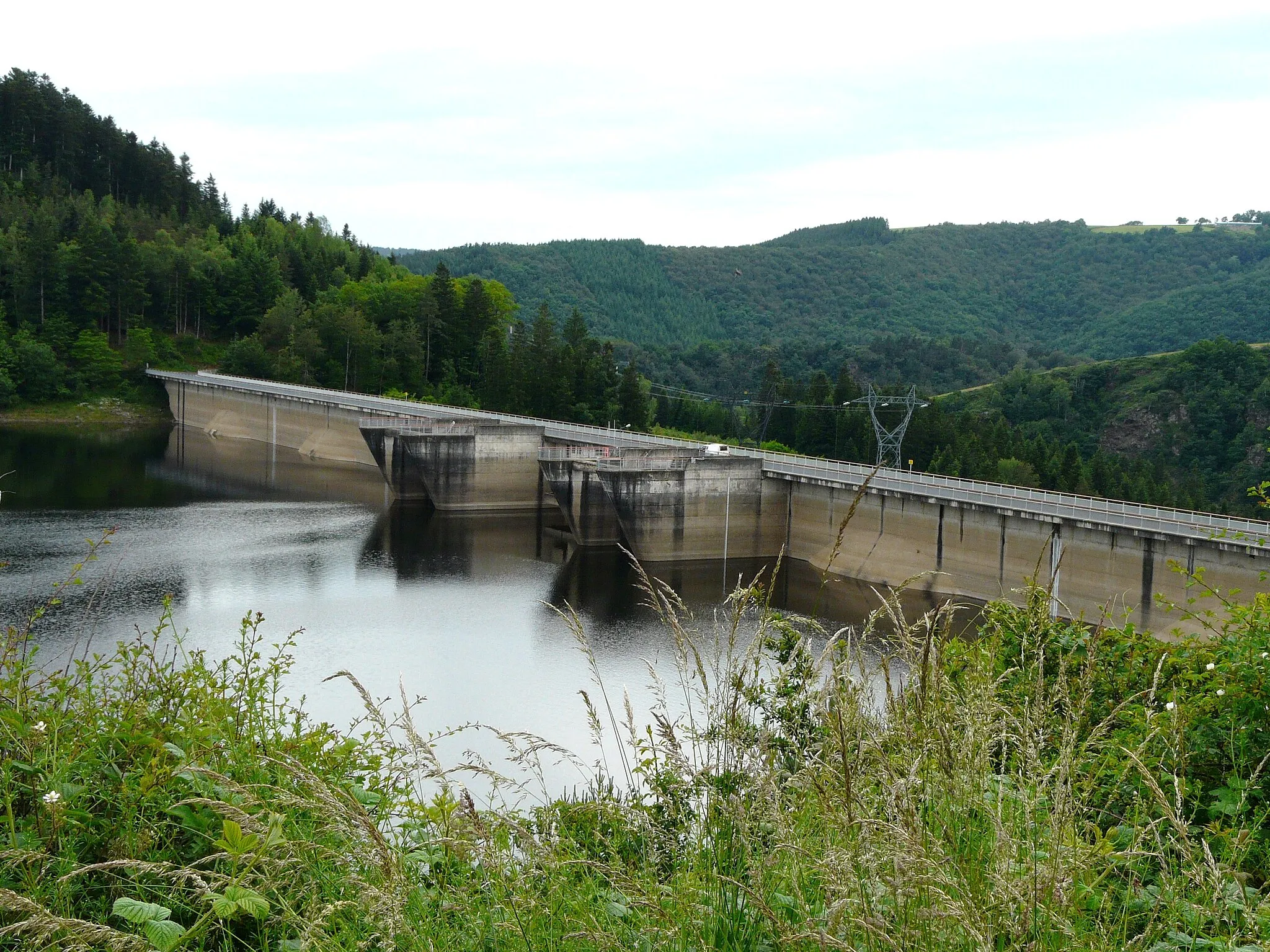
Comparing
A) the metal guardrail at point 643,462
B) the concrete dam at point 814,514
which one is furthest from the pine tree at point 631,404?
the metal guardrail at point 643,462

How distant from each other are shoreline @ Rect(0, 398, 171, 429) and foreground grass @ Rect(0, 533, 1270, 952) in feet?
263

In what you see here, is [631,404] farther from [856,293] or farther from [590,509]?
[856,293]

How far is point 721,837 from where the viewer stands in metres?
3.79

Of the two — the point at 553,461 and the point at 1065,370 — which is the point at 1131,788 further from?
the point at 1065,370

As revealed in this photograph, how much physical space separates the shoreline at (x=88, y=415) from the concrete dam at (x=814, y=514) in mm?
29643

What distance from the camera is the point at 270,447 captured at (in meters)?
73.6

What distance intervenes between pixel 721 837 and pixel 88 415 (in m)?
86.0

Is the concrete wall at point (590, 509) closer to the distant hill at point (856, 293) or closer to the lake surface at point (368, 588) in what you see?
the lake surface at point (368, 588)

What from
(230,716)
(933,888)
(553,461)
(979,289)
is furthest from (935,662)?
(979,289)

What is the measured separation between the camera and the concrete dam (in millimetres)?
31562

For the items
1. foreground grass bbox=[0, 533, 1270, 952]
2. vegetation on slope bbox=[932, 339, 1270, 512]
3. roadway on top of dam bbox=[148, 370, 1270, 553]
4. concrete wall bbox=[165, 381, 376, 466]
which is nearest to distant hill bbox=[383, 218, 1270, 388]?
vegetation on slope bbox=[932, 339, 1270, 512]

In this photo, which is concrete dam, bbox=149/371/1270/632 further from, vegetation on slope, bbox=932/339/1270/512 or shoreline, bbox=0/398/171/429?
shoreline, bbox=0/398/171/429

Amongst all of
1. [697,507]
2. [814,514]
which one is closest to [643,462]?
[697,507]

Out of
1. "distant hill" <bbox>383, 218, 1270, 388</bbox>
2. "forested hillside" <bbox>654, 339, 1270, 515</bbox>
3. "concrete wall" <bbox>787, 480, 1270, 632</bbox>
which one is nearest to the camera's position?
"concrete wall" <bbox>787, 480, 1270, 632</bbox>
